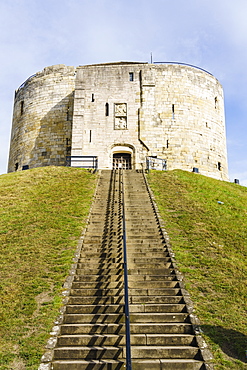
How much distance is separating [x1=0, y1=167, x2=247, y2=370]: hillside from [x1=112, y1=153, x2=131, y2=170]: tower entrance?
5843 mm

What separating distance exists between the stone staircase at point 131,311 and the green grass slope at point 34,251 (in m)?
0.38

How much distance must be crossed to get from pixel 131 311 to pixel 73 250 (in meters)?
2.81

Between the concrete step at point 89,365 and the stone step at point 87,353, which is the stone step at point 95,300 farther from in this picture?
the concrete step at point 89,365

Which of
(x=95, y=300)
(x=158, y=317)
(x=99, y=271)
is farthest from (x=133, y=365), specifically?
(x=99, y=271)

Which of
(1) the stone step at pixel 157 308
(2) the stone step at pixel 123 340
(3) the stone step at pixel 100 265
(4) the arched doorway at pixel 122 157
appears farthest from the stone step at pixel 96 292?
(4) the arched doorway at pixel 122 157

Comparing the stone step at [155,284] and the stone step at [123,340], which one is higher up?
the stone step at [155,284]

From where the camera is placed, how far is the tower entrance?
72.3 feet

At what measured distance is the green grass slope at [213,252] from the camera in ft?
19.1

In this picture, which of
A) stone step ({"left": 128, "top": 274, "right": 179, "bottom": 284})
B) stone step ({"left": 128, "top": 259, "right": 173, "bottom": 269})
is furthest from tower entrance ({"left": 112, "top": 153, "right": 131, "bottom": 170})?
stone step ({"left": 128, "top": 274, "right": 179, "bottom": 284})

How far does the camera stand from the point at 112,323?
6.11 metres

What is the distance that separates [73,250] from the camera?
881 cm

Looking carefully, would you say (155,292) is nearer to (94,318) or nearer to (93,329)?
(94,318)

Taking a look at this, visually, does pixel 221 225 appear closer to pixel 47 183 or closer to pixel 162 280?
pixel 162 280

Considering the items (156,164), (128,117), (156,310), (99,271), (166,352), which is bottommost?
(166,352)
